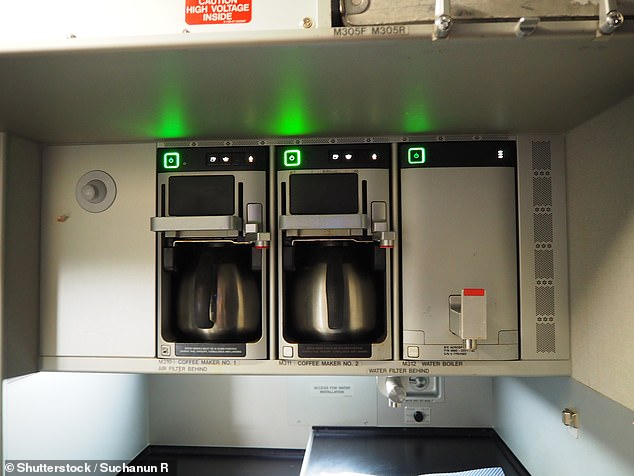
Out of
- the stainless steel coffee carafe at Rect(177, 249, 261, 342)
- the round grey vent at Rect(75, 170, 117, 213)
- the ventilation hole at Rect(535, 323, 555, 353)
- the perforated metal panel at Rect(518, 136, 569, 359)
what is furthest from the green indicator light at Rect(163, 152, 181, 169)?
the ventilation hole at Rect(535, 323, 555, 353)

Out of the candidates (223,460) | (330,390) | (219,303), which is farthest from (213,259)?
(223,460)

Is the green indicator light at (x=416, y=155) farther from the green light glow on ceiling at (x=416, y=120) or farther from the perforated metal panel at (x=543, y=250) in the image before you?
the perforated metal panel at (x=543, y=250)

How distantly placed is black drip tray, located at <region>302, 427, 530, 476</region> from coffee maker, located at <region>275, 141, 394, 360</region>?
543 millimetres

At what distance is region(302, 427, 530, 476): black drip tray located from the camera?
132cm

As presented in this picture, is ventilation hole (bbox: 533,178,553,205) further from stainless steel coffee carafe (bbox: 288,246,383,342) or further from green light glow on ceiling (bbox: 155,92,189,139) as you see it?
green light glow on ceiling (bbox: 155,92,189,139)

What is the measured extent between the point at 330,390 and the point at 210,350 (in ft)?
2.16

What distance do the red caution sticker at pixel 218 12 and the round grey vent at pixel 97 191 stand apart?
1.98 ft

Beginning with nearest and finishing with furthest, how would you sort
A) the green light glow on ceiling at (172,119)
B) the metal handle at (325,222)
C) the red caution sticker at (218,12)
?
the red caution sticker at (218,12)
the green light glow on ceiling at (172,119)
the metal handle at (325,222)

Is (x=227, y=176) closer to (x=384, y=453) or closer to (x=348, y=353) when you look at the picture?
(x=348, y=353)

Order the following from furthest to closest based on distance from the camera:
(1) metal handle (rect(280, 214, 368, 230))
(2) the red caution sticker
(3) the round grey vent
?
(3) the round grey vent
(1) metal handle (rect(280, 214, 368, 230))
(2) the red caution sticker

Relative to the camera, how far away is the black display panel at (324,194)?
1047 millimetres

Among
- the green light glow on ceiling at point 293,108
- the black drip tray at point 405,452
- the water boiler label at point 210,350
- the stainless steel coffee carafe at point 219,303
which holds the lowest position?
the black drip tray at point 405,452

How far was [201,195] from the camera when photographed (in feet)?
3.54

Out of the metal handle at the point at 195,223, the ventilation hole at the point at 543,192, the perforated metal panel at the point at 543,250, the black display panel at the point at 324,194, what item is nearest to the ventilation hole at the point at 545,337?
the perforated metal panel at the point at 543,250
